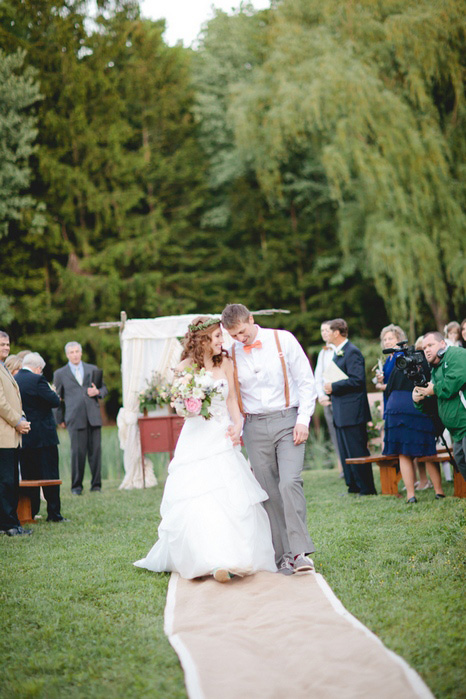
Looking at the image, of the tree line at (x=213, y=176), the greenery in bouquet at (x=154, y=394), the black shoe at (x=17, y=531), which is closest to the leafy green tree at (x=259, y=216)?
the tree line at (x=213, y=176)

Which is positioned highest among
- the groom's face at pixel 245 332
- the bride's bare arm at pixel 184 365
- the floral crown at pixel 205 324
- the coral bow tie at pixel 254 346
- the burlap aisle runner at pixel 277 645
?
the floral crown at pixel 205 324

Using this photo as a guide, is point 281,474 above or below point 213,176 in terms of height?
below

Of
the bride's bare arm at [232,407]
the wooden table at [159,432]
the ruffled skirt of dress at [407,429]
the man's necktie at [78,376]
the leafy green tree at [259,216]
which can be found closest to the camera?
the bride's bare arm at [232,407]

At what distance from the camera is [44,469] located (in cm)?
961

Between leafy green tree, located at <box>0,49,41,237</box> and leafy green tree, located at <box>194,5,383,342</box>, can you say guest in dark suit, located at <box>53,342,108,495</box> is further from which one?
leafy green tree, located at <box>194,5,383,342</box>

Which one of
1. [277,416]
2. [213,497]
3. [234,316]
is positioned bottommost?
[213,497]

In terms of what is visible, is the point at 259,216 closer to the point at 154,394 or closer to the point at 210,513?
the point at 154,394

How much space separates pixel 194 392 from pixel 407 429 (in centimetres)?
352

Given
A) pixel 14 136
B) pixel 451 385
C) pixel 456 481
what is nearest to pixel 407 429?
pixel 456 481

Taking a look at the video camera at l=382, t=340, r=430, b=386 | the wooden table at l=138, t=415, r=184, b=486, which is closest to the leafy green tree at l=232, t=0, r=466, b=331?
the wooden table at l=138, t=415, r=184, b=486

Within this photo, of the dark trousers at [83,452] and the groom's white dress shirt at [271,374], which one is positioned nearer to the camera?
the groom's white dress shirt at [271,374]

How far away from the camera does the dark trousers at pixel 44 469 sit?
9617 millimetres

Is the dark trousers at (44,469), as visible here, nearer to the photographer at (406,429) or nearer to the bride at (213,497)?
the bride at (213,497)

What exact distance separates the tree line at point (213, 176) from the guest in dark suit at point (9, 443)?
14172 millimetres
